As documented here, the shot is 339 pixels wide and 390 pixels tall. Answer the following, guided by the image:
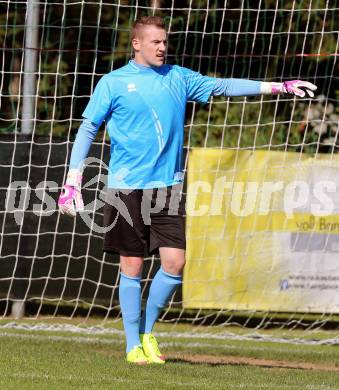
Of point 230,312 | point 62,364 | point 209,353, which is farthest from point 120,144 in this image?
point 230,312

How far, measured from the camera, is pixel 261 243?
9.90 metres

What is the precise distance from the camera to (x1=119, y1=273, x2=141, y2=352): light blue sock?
6.87 metres

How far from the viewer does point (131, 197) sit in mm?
6746

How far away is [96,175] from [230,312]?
180 centimetres

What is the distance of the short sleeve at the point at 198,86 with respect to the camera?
22.8 ft

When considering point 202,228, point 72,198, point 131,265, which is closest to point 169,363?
point 131,265

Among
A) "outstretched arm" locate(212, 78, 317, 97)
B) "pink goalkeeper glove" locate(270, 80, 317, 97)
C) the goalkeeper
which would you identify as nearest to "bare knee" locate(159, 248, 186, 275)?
the goalkeeper

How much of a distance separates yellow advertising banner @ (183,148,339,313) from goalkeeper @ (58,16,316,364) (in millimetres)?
3025

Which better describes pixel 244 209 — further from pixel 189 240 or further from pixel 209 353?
pixel 209 353

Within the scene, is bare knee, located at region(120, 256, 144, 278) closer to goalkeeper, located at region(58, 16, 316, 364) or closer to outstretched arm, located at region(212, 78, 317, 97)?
goalkeeper, located at region(58, 16, 316, 364)

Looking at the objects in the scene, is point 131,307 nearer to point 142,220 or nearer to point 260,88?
point 142,220

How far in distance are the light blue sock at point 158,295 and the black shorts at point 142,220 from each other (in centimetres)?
21

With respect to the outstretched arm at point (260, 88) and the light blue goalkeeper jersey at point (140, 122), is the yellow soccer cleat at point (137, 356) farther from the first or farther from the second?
the outstretched arm at point (260, 88)

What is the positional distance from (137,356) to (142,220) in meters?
0.85
